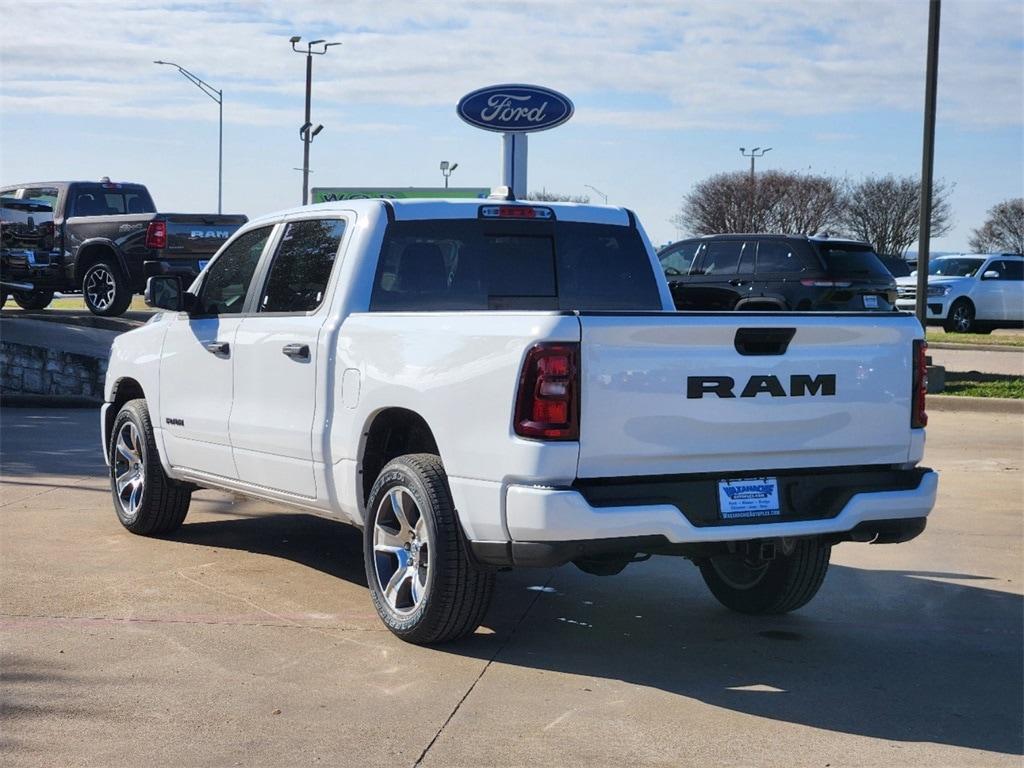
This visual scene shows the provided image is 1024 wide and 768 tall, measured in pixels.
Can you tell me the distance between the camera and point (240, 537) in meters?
8.35

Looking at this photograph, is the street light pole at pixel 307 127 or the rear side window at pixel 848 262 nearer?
the rear side window at pixel 848 262

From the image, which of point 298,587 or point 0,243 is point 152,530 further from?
point 0,243

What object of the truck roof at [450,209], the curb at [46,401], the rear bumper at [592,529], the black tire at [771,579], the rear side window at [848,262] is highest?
the rear side window at [848,262]

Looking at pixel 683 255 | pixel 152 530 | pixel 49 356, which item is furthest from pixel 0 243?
pixel 152 530

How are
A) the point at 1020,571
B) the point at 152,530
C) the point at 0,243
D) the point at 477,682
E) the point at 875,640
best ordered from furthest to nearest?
the point at 0,243 < the point at 152,530 < the point at 1020,571 < the point at 875,640 < the point at 477,682

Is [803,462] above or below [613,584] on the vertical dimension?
above

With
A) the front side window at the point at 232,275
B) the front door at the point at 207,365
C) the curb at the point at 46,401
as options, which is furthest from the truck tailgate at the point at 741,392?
the curb at the point at 46,401

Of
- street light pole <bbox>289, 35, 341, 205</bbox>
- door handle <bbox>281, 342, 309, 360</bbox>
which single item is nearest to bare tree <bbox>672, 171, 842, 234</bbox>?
street light pole <bbox>289, 35, 341, 205</bbox>

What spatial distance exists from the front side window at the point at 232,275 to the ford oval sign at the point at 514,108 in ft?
34.1

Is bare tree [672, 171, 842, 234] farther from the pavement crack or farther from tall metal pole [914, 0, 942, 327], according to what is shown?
the pavement crack

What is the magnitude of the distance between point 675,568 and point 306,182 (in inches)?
1439

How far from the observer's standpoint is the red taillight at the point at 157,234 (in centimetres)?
1874

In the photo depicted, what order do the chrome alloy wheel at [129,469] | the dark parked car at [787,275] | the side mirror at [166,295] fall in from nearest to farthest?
the side mirror at [166,295], the chrome alloy wheel at [129,469], the dark parked car at [787,275]

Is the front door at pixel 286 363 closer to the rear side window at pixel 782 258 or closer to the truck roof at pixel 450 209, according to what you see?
the truck roof at pixel 450 209
